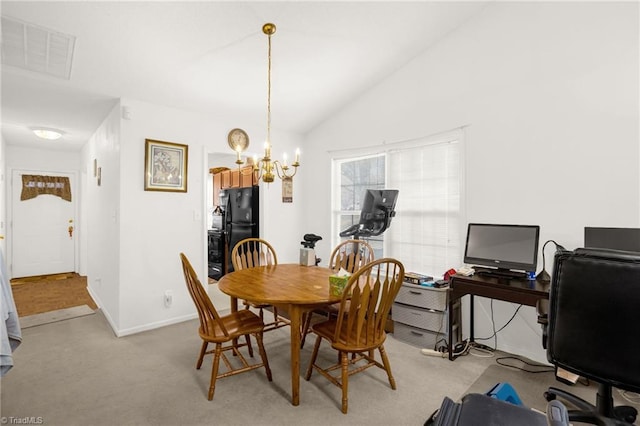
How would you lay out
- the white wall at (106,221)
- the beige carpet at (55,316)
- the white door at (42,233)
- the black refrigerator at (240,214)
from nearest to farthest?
the white wall at (106,221)
the beige carpet at (55,316)
the black refrigerator at (240,214)
the white door at (42,233)

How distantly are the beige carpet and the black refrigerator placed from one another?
1.96m

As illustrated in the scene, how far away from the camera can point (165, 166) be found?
331 centimetres

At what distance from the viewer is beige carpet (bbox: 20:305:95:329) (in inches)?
130

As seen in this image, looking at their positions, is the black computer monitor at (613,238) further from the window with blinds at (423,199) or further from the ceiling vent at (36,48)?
the ceiling vent at (36,48)

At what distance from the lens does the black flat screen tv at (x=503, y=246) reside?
7.95 ft

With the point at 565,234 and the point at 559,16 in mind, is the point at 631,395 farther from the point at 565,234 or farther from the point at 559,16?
the point at 559,16

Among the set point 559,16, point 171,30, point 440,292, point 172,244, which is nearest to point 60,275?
point 172,244

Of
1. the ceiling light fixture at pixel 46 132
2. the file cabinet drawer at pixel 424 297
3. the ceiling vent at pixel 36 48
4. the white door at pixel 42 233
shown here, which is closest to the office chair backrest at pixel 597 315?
the file cabinet drawer at pixel 424 297

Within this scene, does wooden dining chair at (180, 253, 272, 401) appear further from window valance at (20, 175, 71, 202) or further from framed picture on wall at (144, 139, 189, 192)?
window valance at (20, 175, 71, 202)

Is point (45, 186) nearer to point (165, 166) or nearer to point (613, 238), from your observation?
point (165, 166)

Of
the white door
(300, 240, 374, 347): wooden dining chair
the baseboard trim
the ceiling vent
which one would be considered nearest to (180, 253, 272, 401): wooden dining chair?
(300, 240, 374, 347): wooden dining chair

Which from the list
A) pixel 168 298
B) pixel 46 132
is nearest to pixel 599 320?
pixel 168 298

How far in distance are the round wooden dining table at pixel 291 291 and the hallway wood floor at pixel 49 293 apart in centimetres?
279

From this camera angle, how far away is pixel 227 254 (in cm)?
513
